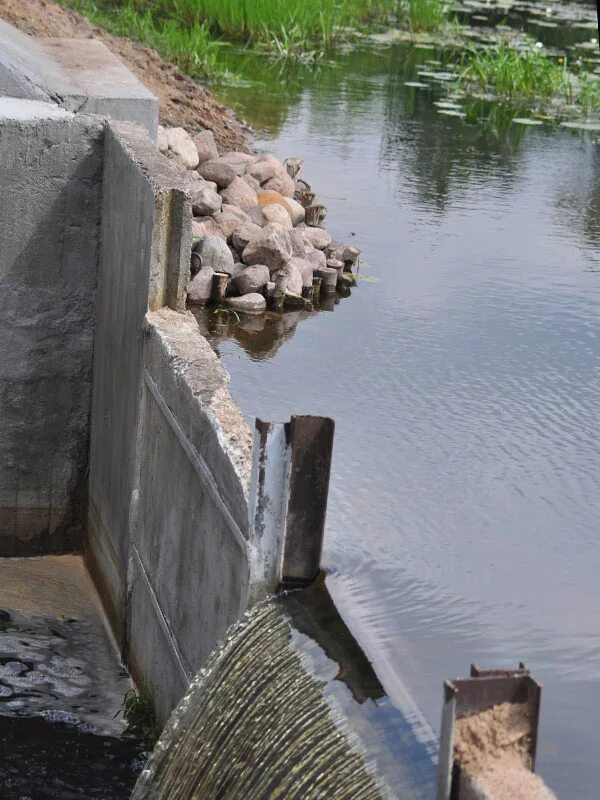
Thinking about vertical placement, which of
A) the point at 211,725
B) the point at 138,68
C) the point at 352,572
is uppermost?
the point at 138,68

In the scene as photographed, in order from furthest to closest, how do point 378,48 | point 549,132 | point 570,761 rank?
1. point 378,48
2. point 549,132
3. point 570,761

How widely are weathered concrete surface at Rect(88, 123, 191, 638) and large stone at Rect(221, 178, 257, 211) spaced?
2.69 m

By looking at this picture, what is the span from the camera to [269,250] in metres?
6.78

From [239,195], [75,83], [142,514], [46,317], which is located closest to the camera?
[142,514]

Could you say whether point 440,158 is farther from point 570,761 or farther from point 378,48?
point 570,761

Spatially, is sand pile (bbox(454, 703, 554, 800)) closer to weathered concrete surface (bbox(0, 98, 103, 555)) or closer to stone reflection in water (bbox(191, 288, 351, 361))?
weathered concrete surface (bbox(0, 98, 103, 555))

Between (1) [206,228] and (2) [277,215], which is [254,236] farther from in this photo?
(2) [277,215]

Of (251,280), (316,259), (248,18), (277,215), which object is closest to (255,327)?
(251,280)

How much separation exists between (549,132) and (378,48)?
4.56 meters

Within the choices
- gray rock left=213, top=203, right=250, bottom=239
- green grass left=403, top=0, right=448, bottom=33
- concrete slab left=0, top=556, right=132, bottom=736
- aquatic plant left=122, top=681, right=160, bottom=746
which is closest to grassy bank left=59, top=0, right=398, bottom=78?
green grass left=403, top=0, right=448, bottom=33

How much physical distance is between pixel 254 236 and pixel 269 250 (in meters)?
0.20

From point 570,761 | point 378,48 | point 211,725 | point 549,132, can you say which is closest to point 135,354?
point 211,725

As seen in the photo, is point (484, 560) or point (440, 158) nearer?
point (484, 560)

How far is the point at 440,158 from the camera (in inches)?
390
